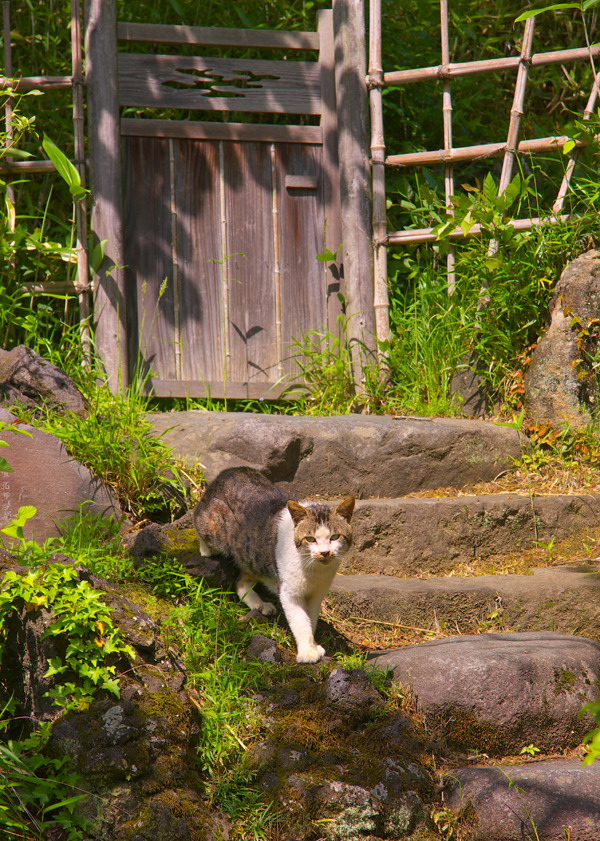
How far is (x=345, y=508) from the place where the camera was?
3.11 meters

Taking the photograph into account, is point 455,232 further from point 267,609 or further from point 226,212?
point 267,609

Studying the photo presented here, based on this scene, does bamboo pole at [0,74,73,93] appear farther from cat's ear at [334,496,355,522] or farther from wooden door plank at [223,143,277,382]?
cat's ear at [334,496,355,522]

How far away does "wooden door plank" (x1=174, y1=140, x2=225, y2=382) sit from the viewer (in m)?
5.24

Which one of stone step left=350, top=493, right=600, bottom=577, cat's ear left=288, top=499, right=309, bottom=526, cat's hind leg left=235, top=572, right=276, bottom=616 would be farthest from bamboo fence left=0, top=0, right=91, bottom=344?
cat's ear left=288, top=499, right=309, bottom=526

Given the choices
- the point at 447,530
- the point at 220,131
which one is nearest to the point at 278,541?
the point at 447,530

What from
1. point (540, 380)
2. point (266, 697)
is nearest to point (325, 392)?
point (540, 380)

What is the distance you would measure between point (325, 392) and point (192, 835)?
126 inches

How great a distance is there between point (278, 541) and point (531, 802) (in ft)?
4.39

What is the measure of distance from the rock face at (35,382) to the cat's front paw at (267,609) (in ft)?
5.30

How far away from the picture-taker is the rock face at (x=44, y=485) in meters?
3.56

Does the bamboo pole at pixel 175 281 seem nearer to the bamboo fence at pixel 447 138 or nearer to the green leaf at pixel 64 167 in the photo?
the green leaf at pixel 64 167

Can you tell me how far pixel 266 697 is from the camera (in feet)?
9.00

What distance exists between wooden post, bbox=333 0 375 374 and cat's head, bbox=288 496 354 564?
7.39 ft

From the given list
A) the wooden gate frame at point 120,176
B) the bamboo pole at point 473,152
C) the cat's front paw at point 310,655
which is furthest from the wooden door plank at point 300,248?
the cat's front paw at point 310,655
